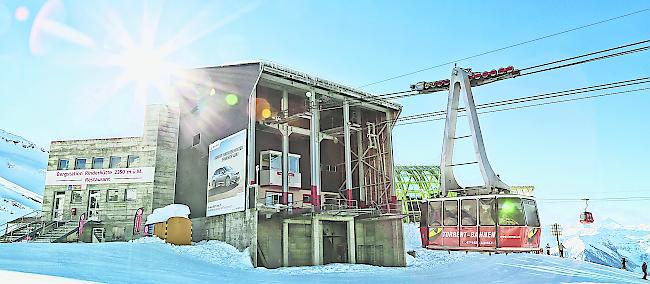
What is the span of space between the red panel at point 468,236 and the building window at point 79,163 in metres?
37.8

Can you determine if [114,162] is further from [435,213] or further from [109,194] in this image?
[435,213]

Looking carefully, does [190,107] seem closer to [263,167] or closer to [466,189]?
[263,167]

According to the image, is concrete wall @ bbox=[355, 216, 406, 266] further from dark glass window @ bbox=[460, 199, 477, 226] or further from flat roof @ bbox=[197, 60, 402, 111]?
dark glass window @ bbox=[460, 199, 477, 226]

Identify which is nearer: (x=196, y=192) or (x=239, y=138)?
(x=239, y=138)

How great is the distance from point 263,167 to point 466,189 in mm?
18082

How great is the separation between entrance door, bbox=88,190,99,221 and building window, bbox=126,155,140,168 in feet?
12.6

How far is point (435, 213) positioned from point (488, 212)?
2322 mm

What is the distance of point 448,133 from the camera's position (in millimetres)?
19781

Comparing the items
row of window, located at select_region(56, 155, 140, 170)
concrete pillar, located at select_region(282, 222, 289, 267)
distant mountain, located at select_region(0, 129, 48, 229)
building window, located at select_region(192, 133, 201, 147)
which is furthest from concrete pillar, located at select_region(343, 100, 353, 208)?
distant mountain, located at select_region(0, 129, 48, 229)

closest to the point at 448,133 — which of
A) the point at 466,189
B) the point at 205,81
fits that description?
the point at 466,189

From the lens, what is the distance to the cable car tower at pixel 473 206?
650 inches

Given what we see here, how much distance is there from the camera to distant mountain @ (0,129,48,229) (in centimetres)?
8600

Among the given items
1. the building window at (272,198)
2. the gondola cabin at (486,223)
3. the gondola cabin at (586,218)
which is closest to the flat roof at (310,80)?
the building window at (272,198)

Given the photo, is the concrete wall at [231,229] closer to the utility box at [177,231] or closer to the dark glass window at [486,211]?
the utility box at [177,231]
